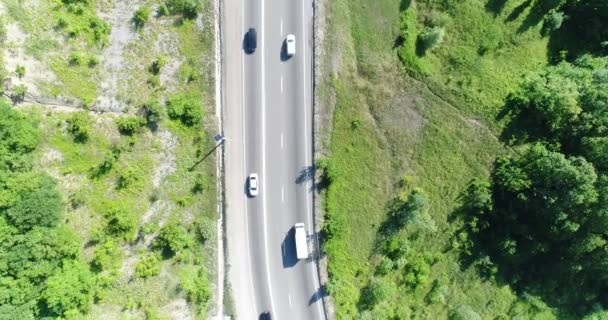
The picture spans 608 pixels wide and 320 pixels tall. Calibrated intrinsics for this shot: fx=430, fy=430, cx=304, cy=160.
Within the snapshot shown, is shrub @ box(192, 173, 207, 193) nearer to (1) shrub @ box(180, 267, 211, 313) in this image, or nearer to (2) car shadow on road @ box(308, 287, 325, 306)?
(1) shrub @ box(180, 267, 211, 313)

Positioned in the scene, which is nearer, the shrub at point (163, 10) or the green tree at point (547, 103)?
the shrub at point (163, 10)

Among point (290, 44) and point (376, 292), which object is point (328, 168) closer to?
point (290, 44)

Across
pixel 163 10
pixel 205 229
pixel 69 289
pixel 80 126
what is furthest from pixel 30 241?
pixel 163 10

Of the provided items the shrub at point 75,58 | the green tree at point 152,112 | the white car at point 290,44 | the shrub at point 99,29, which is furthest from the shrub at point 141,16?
the white car at point 290,44

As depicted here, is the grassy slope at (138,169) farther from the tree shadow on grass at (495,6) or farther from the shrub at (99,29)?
the tree shadow on grass at (495,6)

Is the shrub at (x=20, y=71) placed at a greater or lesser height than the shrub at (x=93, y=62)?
lesser
